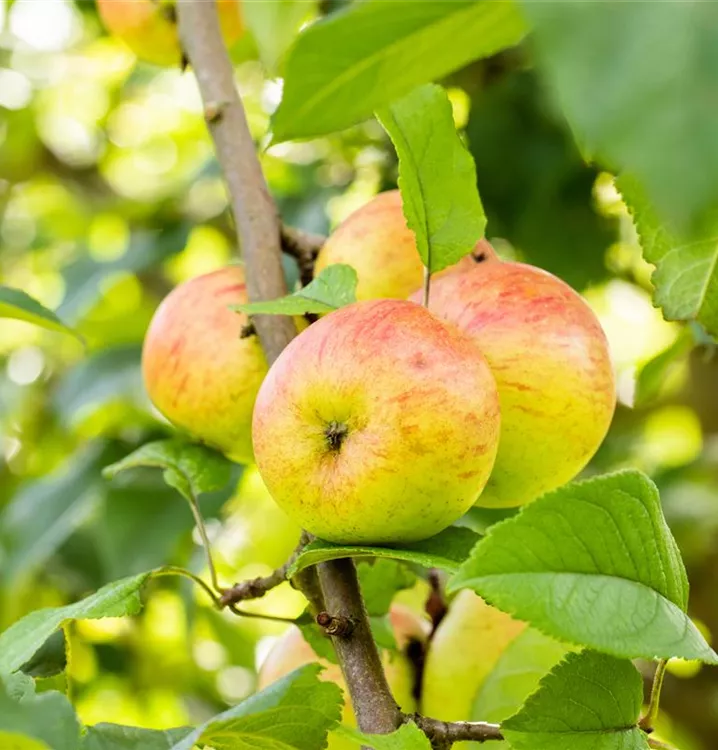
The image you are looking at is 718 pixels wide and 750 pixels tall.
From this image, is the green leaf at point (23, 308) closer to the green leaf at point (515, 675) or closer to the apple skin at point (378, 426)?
the apple skin at point (378, 426)

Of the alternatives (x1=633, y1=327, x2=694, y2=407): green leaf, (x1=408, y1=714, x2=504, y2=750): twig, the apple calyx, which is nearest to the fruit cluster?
the apple calyx

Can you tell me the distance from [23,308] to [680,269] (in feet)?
1.50

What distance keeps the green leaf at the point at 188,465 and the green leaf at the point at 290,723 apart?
0.28 m

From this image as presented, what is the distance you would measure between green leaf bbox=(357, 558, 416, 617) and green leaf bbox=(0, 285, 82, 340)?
0.30 meters

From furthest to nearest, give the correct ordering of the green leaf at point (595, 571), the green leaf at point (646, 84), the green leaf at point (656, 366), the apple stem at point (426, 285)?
the green leaf at point (656, 366), the apple stem at point (426, 285), the green leaf at point (595, 571), the green leaf at point (646, 84)

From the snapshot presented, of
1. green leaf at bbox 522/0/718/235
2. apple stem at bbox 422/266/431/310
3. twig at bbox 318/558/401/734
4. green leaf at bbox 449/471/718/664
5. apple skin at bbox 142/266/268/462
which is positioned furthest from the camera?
apple skin at bbox 142/266/268/462

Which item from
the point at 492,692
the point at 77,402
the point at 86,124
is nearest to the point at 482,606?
the point at 492,692

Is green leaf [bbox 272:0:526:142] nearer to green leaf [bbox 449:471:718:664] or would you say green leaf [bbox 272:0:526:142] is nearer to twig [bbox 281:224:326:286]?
green leaf [bbox 449:471:718:664]

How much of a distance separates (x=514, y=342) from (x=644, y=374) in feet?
1.12

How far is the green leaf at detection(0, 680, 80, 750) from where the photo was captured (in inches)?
20.9

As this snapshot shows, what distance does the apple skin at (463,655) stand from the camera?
0.87 m

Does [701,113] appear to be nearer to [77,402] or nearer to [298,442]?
[298,442]

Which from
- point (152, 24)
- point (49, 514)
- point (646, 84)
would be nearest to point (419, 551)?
point (646, 84)

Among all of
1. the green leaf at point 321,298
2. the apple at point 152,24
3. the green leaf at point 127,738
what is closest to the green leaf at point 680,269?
the green leaf at point 321,298
